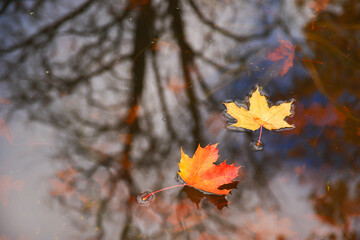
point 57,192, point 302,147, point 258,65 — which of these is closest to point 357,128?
point 302,147

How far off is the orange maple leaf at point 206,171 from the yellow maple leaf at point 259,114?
0.17m

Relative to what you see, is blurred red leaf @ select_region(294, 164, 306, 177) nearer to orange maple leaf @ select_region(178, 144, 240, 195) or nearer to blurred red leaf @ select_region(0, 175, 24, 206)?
orange maple leaf @ select_region(178, 144, 240, 195)

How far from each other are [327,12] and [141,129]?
1.12 meters

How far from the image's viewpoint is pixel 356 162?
1.02 m

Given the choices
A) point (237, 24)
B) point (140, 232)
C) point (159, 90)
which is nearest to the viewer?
point (140, 232)

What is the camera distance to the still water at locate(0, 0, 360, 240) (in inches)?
36.9

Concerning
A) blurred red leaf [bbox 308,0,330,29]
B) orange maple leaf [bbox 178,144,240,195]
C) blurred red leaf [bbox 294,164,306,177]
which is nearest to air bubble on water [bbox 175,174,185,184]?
orange maple leaf [bbox 178,144,240,195]

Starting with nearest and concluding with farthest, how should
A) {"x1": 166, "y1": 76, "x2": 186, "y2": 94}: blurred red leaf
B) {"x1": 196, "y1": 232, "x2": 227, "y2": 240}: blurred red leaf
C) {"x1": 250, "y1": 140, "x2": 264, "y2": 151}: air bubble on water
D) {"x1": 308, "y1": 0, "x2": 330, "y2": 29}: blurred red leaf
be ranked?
{"x1": 196, "y1": 232, "x2": 227, "y2": 240}: blurred red leaf < {"x1": 250, "y1": 140, "x2": 264, "y2": 151}: air bubble on water < {"x1": 166, "y1": 76, "x2": 186, "y2": 94}: blurred red leaf < {"x1": 308, "y1": 0, "x2": 330, "y2": 29}: blurred red leaf

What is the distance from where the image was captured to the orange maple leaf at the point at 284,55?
3.94ft

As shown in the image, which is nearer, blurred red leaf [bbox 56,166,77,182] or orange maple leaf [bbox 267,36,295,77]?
blurred red leaf [bbox 56,166,77,182]

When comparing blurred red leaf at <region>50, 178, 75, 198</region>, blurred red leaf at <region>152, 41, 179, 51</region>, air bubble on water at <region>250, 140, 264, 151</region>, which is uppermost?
blurred red leaf at <region>152, 41, 179, 51</region>

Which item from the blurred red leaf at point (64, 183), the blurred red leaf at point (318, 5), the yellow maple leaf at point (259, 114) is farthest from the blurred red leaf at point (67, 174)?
the blurred red leaf at point (318, 5)

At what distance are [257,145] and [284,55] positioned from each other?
48cm

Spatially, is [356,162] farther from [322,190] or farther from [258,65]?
[258,65]
